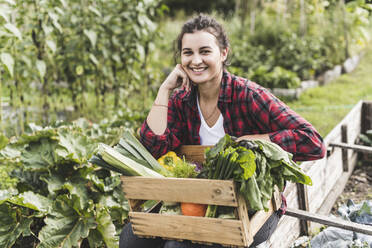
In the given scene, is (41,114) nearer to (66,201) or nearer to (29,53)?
(29,53)

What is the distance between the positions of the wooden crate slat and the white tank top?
0.74 meters

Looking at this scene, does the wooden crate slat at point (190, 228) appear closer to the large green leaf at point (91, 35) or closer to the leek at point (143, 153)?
the leek at point (143, 153)

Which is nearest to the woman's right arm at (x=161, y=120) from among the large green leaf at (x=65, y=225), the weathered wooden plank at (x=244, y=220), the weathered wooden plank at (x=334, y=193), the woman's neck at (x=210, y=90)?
the woman's neck at (x=210, y=90)

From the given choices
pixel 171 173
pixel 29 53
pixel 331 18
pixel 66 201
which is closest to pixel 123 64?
pixel 29 53

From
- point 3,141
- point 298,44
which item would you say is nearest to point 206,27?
point 3,141

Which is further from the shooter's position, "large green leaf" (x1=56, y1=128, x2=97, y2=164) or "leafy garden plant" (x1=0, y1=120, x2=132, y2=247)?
"large green leaf" (x1=56, y1=128, x2=97, y2=164)

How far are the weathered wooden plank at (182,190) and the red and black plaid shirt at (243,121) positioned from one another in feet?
1.86

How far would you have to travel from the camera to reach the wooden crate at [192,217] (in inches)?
61.4

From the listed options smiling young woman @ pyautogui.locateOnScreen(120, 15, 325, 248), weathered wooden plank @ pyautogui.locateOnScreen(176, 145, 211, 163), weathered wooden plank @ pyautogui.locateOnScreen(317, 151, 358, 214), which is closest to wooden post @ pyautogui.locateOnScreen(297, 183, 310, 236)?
weathered wooden plank @ pyautogui.locateOnScreen(317, 151, 358, 214)

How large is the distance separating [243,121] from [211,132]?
207 mm

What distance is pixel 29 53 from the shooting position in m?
4.18

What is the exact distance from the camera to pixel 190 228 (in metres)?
1.67

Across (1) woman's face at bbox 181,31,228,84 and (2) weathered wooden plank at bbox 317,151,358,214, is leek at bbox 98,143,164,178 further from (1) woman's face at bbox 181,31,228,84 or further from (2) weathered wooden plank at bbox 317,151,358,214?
(2) weathered wooden plank at bbox 317,151,358,214

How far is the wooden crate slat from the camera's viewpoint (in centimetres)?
159
